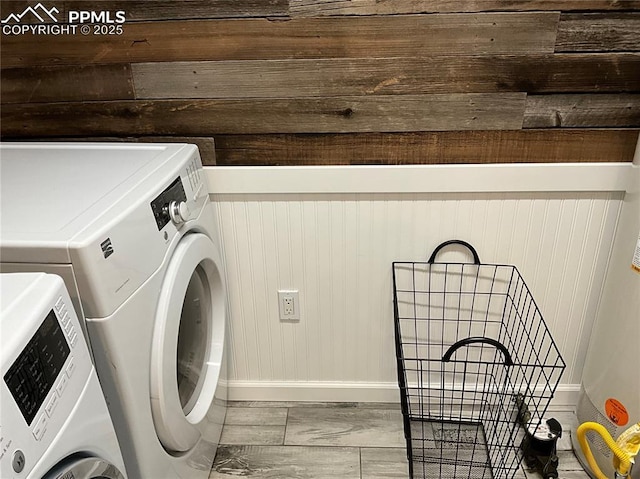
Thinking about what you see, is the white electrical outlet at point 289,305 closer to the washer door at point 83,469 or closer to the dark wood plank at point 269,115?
the dark wood plank at point 269,115

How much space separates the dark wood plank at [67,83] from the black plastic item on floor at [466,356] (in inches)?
34.1

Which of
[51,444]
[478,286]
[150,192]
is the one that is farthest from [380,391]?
[51,444]

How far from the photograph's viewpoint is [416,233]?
148 cm

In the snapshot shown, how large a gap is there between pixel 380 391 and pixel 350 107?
2.91ft

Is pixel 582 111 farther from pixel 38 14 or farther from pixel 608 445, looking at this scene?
pixel 38 14

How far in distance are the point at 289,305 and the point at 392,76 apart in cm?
70

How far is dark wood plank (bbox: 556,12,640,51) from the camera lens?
1.23m

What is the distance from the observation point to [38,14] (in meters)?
1.28

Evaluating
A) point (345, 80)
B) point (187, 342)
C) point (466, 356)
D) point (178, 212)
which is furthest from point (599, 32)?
point (187, 342)

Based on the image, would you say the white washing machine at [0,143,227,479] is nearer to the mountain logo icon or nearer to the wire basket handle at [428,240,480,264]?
the mountain logo icon

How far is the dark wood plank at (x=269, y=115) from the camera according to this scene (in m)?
1.33

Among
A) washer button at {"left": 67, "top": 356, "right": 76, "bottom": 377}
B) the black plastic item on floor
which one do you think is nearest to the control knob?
washer button at {"left": 67, "top": 356, "right": 76, "bottom": 377}

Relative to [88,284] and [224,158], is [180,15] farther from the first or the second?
[88,284]

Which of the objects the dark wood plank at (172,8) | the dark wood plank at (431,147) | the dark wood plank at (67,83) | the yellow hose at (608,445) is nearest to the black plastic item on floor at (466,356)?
the yellow hose at (608,445)
